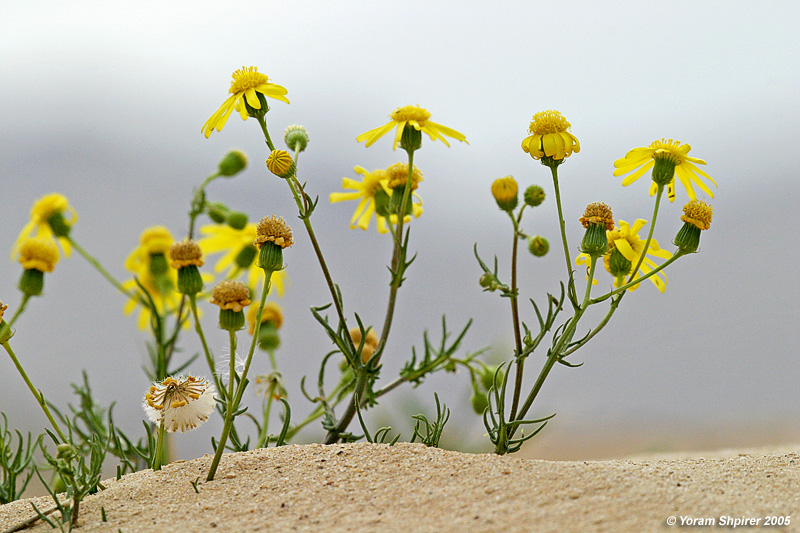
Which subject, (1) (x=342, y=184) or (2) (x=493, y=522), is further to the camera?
(1) (x=342, y=184)

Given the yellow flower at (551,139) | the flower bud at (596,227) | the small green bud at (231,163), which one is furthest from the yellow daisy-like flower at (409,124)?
the small green bud at (231,163)

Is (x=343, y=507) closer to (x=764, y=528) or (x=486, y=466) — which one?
(x=486, y=466)

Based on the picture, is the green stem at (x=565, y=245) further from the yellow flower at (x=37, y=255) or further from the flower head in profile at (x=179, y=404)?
the yellow flower at (x=37, y=255)

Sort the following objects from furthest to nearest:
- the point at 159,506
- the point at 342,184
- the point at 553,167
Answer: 1. the point at 342,184
2. the point at 553,167
3. the point at 159,506

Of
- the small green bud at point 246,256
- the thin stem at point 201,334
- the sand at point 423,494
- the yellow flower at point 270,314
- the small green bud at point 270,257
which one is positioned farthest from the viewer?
the small green bud at point 246,256

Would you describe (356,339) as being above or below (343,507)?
above

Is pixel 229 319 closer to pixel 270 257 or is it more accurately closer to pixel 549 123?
pixel 270 257

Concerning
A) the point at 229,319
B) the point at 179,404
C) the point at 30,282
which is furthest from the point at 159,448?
the point at 30,282

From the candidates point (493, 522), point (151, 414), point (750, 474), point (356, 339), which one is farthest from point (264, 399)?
point (750, 474)
